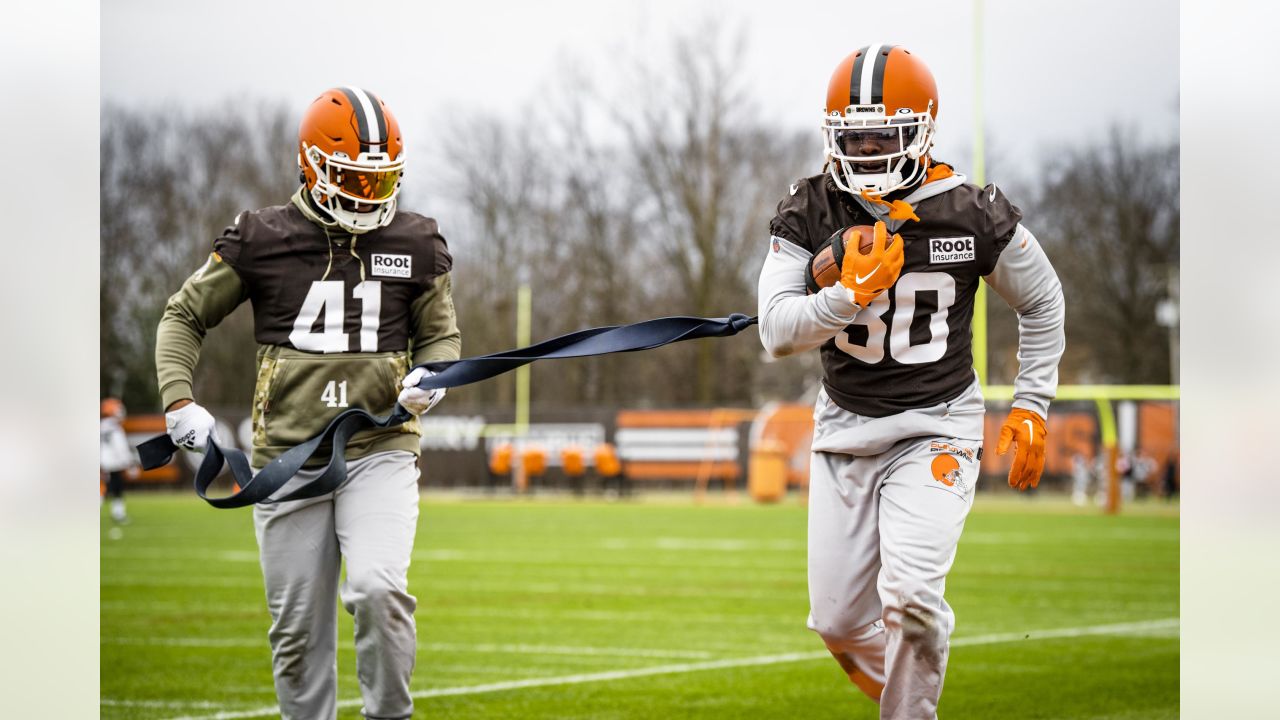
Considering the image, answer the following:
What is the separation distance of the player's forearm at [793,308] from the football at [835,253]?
0.07 m

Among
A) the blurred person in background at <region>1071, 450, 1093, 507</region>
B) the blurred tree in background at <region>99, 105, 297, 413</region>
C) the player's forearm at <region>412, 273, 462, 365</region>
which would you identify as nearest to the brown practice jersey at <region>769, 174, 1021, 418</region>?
the player's forearm at <region>412, 273, 462, 365</region>

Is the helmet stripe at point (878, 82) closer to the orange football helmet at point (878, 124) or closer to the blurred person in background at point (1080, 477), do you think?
the orange football helmet at point (878, 124)

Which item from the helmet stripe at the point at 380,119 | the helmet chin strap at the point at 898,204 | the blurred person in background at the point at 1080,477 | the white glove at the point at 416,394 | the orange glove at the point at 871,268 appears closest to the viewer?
the orange glove at the point at 871,268

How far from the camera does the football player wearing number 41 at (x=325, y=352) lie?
4.20m

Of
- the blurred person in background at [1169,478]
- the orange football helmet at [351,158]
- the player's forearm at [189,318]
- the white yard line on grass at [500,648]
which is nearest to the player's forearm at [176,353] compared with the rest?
the player's forearm at [189,318]

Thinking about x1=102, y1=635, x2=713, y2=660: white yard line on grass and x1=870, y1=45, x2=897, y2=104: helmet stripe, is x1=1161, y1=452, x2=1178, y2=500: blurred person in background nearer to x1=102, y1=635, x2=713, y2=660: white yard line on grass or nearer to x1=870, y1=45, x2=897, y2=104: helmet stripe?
x1=102, y1=635, x2=713, y2=660: white yard line on grass

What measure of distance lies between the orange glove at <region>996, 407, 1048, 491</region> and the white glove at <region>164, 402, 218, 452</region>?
2350 millimetres

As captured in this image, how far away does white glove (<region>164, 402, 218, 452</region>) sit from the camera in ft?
13.9

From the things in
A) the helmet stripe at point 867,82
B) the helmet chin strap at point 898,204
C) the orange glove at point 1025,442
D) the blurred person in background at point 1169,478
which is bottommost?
the blurred person in background at point 1169,478

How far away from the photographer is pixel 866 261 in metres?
3.72

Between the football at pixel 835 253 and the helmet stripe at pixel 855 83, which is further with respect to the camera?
the helmet stripe at pixel 855 83

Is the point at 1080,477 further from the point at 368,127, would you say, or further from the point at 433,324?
the point at 368,127
